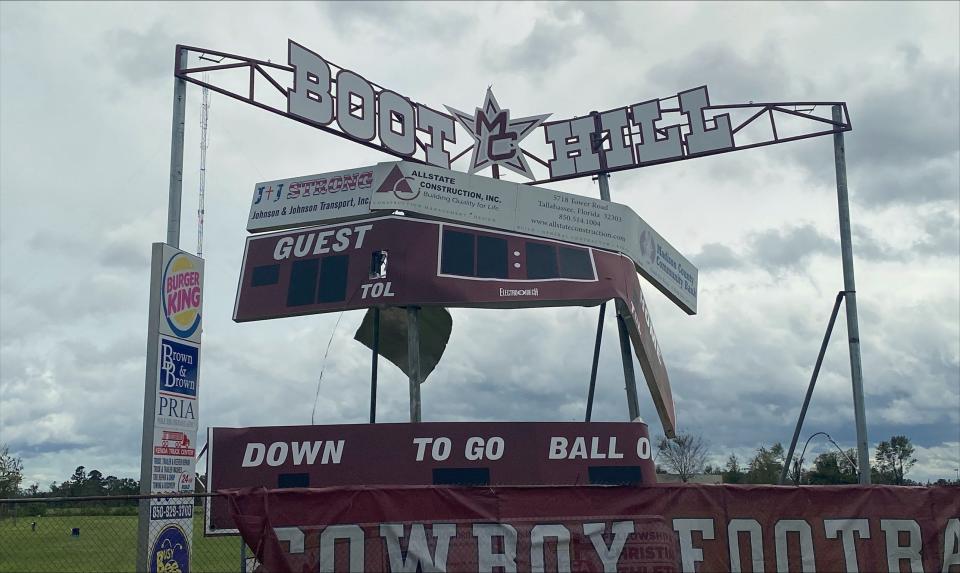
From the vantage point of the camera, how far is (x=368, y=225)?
21.0 metres

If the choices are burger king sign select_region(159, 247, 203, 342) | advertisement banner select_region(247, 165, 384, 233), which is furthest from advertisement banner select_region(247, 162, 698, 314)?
burger king sign select_region(159, 247, 203, 342)

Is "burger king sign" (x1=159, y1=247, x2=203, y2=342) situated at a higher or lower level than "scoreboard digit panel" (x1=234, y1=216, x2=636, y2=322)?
lower

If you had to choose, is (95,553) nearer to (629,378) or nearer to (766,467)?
(629,378)

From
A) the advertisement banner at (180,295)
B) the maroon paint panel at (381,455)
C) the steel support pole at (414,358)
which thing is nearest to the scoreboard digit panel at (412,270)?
the steel support pole at (414,358)

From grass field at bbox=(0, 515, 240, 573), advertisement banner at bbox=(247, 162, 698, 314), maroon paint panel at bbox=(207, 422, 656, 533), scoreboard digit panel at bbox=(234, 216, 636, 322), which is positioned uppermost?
advertisement banner at bbox=(247, 162, 698, 314)

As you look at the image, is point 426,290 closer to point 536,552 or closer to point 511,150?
point 511,150

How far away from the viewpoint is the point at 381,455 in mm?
18547

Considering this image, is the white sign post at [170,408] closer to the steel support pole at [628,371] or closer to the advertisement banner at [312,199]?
the advertisement banner at [312,199]

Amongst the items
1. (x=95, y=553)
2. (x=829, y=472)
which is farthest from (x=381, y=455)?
(x=829, y=472)

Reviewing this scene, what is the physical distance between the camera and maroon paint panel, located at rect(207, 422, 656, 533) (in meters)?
18.5

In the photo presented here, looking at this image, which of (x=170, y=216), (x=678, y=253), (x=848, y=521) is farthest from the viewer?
(x=678, y=253)

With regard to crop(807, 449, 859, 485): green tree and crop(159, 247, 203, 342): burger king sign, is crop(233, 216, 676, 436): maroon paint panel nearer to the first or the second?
crop(159, 247, 203, 342): burger king sign

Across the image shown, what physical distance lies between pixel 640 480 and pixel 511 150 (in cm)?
959

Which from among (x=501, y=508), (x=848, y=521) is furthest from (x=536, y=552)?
(x=848, y=521)
